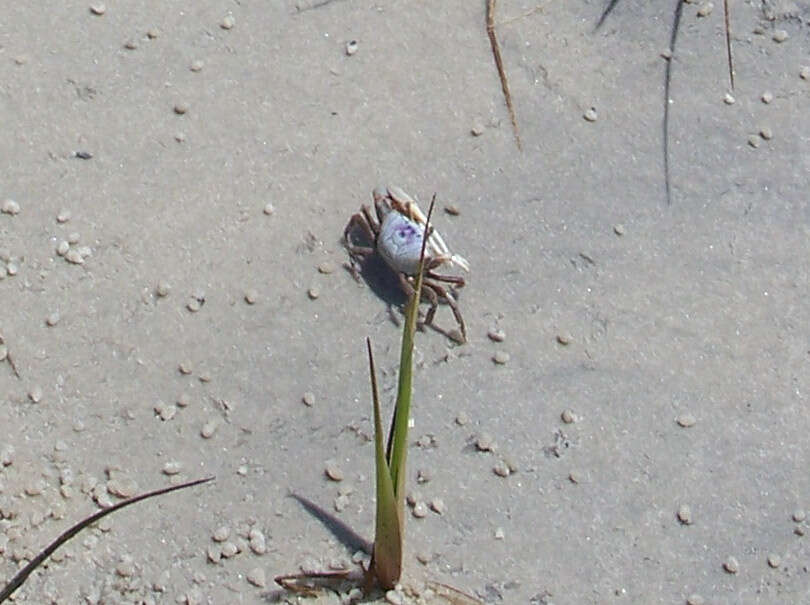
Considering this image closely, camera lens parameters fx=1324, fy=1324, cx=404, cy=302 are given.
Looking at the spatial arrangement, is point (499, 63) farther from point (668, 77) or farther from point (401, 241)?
point (401, 241)

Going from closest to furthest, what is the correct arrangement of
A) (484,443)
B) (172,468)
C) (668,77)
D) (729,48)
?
(172,468) → (484,443) → (729,48) → (668,77)

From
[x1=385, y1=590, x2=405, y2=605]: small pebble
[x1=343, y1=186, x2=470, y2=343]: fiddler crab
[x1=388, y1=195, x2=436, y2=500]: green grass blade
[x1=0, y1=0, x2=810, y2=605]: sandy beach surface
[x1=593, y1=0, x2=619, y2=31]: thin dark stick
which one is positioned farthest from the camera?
[x1=593, y1=0, x2=619, y2=31]: thin dark stick

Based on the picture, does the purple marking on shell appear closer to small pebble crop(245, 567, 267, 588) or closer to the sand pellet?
the sand pellet

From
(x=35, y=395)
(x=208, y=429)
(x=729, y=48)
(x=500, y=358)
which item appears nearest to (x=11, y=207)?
(x=35, y=395)

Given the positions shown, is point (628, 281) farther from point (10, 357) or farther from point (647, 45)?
point (10, 357)

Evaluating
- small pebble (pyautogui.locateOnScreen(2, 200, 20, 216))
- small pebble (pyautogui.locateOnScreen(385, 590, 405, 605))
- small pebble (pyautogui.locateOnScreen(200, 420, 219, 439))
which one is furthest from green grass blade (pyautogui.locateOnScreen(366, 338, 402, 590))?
small pebble (pyautogui.locateOnScreen(2, 200, 20, 216))

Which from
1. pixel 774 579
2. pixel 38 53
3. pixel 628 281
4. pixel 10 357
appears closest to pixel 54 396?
pixel 10 357
